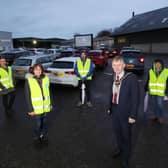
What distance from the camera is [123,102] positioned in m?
2.72

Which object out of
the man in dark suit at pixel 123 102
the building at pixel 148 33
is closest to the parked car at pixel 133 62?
the man in dark suit at pixel 123 102

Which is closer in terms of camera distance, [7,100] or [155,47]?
[7,100]

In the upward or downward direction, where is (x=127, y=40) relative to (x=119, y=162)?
upward

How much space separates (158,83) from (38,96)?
10.3 ft

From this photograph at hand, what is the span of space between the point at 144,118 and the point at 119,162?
2263 millimetres

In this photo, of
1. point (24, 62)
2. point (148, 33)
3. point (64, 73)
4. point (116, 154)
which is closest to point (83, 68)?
point (64, 73)

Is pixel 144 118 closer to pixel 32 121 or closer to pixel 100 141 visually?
pixel 100 141

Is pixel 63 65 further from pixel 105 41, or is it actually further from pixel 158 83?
pixel 105 41

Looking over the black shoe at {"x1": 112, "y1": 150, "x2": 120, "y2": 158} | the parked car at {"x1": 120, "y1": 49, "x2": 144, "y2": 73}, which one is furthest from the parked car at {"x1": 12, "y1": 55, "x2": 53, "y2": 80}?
the black shoe at {"x1": 112, "y1": 150, "x2": 120, "y2": 158}

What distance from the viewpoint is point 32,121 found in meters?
4.97

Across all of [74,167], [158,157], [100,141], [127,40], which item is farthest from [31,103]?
[127,40]

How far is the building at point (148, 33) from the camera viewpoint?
1195 inches

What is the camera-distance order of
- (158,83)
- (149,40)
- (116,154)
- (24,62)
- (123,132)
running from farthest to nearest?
(149,40) < (24,62) < (158,83) < (116,154) < (123,132)

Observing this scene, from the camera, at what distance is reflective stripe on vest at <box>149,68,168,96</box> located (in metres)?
4.53
